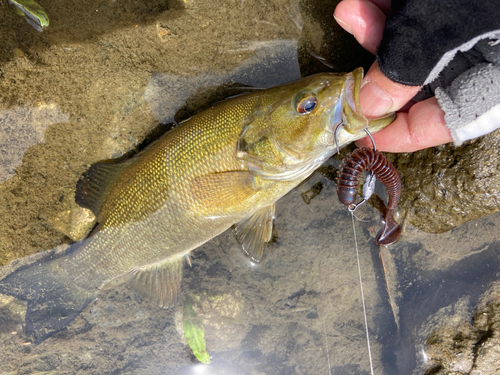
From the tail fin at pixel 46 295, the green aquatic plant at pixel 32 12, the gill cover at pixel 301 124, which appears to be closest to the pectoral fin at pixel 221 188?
the gill cover at pixel 301 124

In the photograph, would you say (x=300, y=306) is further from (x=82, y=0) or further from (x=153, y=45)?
(x=82, y=0)

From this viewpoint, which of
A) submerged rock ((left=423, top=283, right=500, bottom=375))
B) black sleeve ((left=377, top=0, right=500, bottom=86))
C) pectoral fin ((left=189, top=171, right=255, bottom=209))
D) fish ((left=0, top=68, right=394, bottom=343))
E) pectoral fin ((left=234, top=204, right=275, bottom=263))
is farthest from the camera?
pectoral fin ((left=234, top=204, right=275, bottom=263))

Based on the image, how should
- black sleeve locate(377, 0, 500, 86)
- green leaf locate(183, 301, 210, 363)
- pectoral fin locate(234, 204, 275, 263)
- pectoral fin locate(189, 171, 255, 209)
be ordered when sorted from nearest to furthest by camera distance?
black sleeve locate(377, 0, 500, 86)
pectoral fin locate(189, 171, 255, 209)
pectoral fin locate(234, 204, 275, 263)
green leaf locate(183, 301, 210, 363)

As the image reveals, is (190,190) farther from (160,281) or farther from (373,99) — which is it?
(373,99)

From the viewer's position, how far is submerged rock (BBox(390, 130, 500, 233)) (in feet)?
8.74

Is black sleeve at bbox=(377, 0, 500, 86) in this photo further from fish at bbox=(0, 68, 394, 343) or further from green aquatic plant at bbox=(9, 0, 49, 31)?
green aquatic plant at bbox=(9, 0, 49, 31)

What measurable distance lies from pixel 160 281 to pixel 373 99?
254cm

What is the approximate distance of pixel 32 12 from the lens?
8.00ft

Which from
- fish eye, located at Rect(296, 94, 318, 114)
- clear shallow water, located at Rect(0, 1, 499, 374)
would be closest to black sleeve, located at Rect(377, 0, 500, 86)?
fish eye, located at Rect(296, 94, 318, 114)

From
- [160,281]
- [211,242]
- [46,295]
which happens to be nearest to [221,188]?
[211,242]

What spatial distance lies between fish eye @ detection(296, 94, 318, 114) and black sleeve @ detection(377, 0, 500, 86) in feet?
1.81

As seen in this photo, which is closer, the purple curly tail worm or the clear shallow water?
the purple curly tail worm

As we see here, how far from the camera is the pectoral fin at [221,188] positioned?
2428 millimetres

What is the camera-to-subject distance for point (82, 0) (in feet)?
8.31
